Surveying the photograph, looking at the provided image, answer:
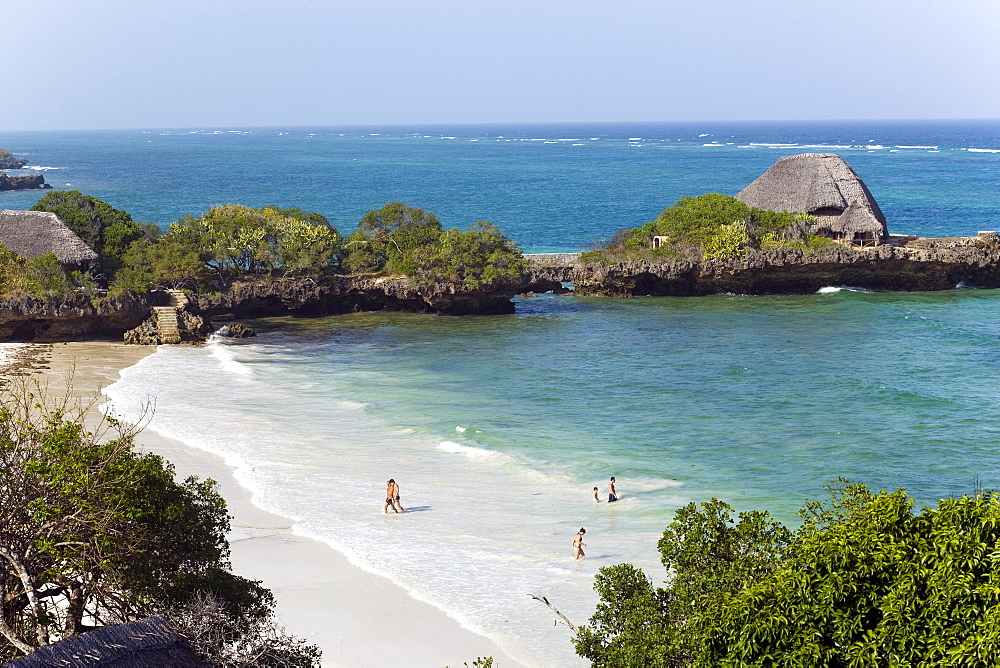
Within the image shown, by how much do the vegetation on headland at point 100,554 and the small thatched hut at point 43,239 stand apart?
1044 inches

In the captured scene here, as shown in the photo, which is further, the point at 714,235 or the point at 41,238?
the point at 714,235

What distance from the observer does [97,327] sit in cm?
3394

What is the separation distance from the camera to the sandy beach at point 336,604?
13688 millimetres

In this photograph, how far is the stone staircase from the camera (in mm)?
33787

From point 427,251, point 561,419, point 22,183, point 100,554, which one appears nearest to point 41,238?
point 427,251

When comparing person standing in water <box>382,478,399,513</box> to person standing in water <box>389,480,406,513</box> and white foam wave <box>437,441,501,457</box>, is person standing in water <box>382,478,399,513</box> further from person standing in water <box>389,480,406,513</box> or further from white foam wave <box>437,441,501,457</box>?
white foam wave <box>437,441,501,457</box>

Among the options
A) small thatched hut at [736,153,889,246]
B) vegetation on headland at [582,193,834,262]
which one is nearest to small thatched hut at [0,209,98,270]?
vegetation on headland at [582,193,834,262]

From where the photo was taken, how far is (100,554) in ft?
31.3

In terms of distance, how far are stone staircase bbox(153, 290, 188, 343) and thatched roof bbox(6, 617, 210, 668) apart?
25775mm

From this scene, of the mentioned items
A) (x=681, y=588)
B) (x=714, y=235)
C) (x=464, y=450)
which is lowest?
(x=464, y=450)

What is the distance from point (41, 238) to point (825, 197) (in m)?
34.0

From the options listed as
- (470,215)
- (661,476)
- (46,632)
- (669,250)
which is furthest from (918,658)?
(470,215)

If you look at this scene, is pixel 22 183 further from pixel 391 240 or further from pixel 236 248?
pixel 391 240

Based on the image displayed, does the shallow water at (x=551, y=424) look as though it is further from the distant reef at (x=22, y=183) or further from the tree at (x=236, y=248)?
the distant reef at (x=22, y=183)
